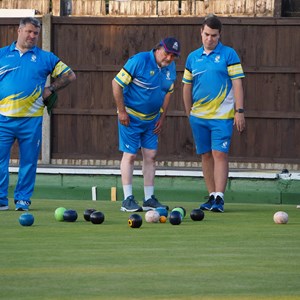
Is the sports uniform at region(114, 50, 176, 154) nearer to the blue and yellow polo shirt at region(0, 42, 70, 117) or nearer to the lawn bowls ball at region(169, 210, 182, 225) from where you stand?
the blue and yellow polo shirt at region(0, 42, 70, 117)

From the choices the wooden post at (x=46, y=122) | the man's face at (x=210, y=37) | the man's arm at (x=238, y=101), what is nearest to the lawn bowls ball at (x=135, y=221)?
the man's arm at (x=238, y=101)

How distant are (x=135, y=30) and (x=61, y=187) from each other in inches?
138

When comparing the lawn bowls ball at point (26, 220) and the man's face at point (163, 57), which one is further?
the man's face at point (163, 57)

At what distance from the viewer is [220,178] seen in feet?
39.2

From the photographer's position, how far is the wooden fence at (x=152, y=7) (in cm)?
1797

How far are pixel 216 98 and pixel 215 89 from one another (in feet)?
0.28

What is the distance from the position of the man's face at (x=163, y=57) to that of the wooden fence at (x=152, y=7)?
6575 millimetres

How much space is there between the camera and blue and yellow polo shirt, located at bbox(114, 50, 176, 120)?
1154cm

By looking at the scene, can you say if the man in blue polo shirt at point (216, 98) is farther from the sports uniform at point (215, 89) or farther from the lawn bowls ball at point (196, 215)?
the lawn bowls ball at point (196, 215)

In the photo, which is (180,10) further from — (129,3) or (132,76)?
(132,76)

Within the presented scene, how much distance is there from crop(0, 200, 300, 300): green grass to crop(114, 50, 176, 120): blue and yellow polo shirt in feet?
4.70

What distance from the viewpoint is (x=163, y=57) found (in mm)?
11516

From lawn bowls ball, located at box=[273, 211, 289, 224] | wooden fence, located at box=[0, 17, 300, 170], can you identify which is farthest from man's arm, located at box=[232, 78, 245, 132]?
wooden fence, located at box=[0, 17, 300, 170]

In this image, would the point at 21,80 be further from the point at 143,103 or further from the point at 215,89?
the point at 215,89
